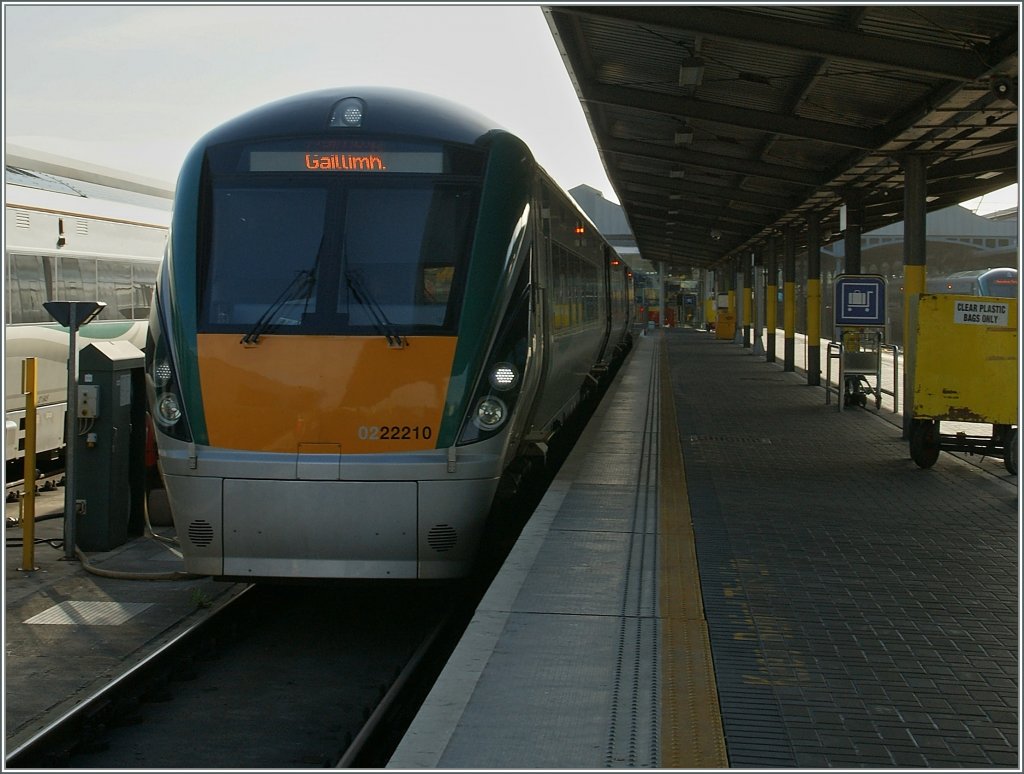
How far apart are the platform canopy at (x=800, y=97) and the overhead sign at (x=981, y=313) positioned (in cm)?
198

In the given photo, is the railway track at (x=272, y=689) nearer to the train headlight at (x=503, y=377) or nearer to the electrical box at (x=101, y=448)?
the train headlight at (x=503, y=377)

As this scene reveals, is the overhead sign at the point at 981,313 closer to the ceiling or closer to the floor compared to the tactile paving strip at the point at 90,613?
closer to the ceiling

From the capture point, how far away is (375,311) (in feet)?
22.7

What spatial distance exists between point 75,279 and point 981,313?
978cm

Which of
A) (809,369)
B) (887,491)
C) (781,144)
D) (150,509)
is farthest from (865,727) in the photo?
(809,369)

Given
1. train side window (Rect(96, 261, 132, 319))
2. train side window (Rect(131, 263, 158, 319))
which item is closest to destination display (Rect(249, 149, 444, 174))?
train side window (Rect(96, 261, 132, 319))

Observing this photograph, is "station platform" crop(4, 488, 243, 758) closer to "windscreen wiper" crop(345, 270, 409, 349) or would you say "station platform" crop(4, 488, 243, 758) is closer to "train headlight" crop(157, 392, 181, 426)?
"train headlight" crop(157, 392, 181, 426)

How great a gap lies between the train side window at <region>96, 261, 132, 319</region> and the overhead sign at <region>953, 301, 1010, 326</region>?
9554 millimetres

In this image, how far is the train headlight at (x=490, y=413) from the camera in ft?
22.7

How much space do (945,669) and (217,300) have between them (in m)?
4.49

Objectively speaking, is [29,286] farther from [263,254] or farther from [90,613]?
[263,254]

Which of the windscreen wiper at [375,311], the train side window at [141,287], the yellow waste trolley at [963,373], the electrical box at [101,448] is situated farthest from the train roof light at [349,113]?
the train side window at [141,287]

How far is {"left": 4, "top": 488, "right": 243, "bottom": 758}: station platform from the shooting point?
6.08 m

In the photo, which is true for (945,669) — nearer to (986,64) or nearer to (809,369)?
(986,64)
